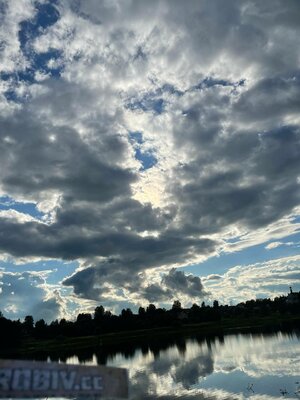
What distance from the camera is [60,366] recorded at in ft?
78.8

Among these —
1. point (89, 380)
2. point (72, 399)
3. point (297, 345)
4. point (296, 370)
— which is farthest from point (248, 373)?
point (89, 380)

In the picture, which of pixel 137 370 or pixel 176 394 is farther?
pixel 137 370

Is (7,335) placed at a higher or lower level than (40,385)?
higher

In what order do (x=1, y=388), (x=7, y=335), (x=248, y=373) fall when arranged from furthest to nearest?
1. (x=7, y=335)
2. (x=248, y=373)
3. (x=1, y=388)

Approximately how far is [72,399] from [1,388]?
39801 mm

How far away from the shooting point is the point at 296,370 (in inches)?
2564

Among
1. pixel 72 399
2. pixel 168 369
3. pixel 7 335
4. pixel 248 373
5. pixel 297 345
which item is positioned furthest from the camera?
pixel 7 335

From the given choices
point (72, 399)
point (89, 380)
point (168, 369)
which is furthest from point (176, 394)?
point (89, 380)

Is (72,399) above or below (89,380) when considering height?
below

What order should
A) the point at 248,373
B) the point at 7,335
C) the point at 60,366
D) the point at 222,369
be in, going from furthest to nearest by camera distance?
the point at 7,335, the point at 222,369, the point at 248,373, the point at 60,366

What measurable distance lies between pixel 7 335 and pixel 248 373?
139050 millimetres

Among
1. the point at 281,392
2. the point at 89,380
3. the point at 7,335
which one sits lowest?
the point at 281,392

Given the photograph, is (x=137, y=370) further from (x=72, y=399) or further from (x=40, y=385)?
(x=40, y=385)

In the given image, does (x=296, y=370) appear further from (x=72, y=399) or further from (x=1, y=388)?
(x=1, y=388)
